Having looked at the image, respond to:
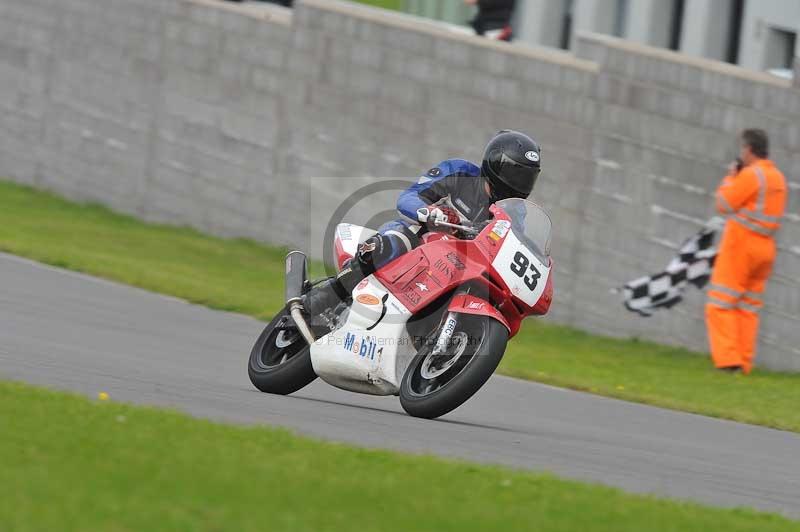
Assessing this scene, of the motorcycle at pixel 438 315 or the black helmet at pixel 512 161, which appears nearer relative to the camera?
the motorcycle at pixel 438 315

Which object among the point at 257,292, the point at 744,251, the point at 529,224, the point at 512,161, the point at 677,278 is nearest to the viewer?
the point at 529,224

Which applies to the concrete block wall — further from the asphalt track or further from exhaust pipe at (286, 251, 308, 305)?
the asphalt track

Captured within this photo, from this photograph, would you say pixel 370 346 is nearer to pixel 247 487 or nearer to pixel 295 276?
pixel 295 276

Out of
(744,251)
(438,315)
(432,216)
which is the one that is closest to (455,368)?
(438,315)

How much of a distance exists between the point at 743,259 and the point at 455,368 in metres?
5.73

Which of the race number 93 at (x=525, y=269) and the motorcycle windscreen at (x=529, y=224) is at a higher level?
the motorcycle windscreen at (x=529, y=224)

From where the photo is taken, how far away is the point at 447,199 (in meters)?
9.11

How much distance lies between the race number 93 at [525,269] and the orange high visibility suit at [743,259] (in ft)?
17.6

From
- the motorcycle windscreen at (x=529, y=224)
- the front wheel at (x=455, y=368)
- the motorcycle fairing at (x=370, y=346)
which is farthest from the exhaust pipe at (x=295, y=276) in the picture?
the motorcycle windscreen at (x=529, y=224)

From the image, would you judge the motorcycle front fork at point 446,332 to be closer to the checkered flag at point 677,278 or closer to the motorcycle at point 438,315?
the motorcycle at point 438,315

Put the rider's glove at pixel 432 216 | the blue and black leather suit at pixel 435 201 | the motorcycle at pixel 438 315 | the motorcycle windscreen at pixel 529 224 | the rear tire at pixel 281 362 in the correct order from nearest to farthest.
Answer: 1. the motorcycle at pixel 438 315
2. the motorcycle windscreen at pixel 529 224
3. the rider's glove at pixel 432 216
4. the blue and black leather suit at pixel 435 201
5. the rear tire at pixel 281 362

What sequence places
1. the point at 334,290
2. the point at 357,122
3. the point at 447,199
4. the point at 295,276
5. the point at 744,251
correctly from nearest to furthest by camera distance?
the point at 447,199 < the point at 334,290 < the point at 295,276 < the point at 744,251 < the point at 357,122

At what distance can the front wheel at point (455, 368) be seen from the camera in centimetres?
817

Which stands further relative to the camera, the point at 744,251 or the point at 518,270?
the point at 744,251
